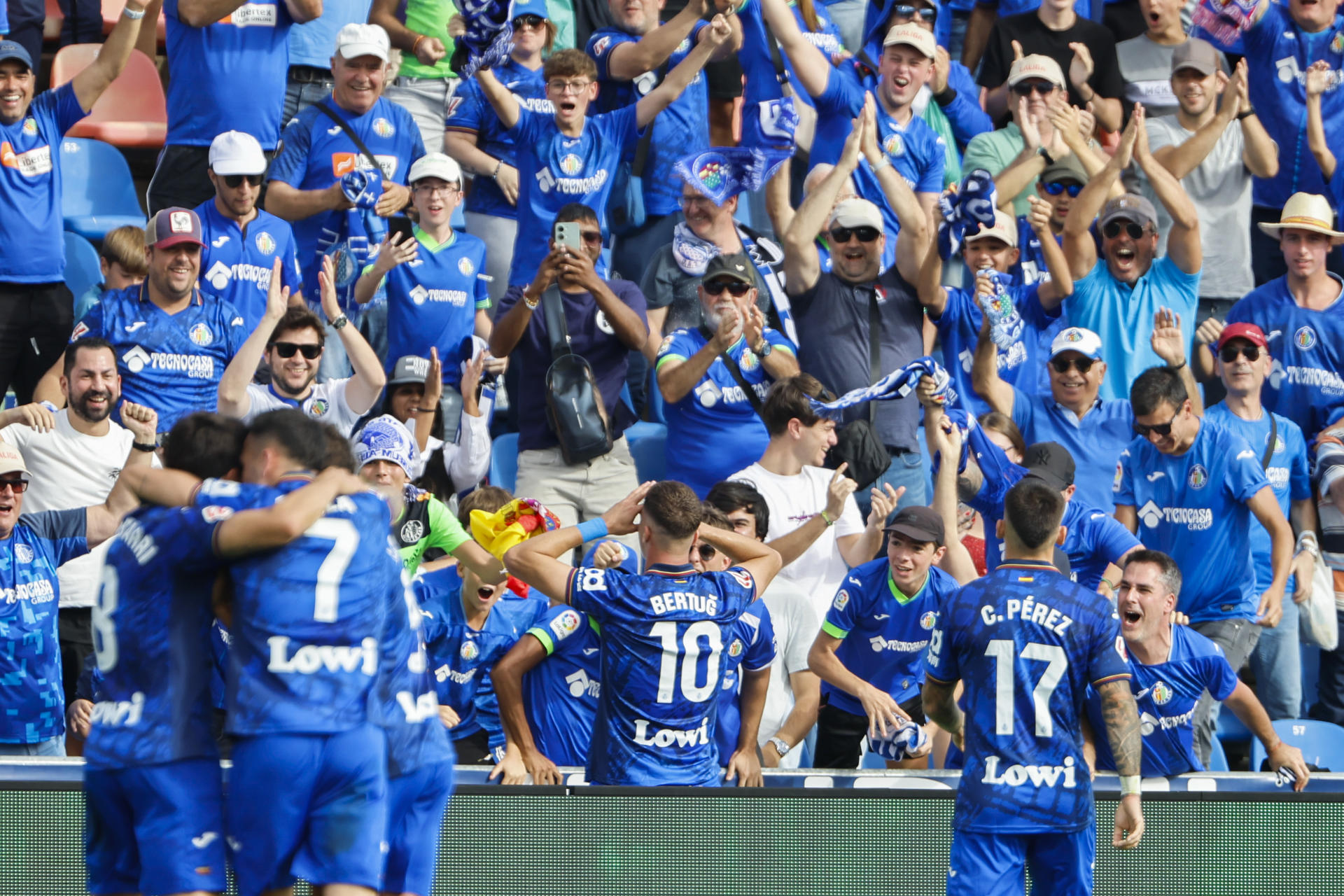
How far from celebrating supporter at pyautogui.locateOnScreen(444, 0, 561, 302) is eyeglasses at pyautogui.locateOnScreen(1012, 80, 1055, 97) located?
9.37 ft

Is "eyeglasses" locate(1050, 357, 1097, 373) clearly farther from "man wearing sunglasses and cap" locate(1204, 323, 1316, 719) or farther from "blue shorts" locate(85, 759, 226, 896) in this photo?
"blue shorts" locate(85, 759, 226, 896)

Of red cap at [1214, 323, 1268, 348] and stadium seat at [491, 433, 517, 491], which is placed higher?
red cap at [1214, 323, 1268, 348]

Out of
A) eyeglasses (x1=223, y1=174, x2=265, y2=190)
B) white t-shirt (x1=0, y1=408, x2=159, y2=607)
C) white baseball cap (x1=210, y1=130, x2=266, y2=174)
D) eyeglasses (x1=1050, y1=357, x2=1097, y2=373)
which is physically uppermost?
white baseball cap (x1=210, y1=130, x2=266, y2=174)

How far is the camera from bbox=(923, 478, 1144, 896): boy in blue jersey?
20.2ft

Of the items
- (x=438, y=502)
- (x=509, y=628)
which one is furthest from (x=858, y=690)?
(x=438, y=502)

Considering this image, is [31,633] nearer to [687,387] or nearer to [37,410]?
[37,410]

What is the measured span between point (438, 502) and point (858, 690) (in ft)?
7.23

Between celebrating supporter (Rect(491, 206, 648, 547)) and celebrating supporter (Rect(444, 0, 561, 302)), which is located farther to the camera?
celebrating supporter (Rect(444, 0, 561, 302))

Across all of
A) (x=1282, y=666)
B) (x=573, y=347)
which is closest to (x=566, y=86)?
(x=573, y=347)

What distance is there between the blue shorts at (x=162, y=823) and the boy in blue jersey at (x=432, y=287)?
185 inches

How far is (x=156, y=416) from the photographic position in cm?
876

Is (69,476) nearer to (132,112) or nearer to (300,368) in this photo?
(300,368)

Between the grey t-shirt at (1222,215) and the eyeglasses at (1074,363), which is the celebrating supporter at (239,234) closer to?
the eyeglasses at (1074,363)

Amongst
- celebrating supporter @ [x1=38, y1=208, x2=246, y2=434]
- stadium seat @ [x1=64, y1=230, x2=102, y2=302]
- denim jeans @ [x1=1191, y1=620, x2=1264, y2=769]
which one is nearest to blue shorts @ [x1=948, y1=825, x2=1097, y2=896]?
denim jeans @ [x1=1191, y1=620, x2=1264, y2=769]
